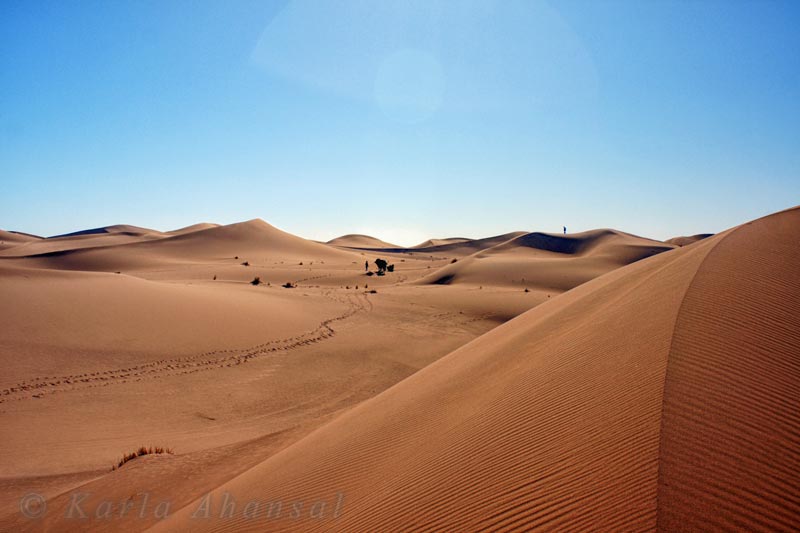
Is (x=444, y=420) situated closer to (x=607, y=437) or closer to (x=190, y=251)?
(x=607, y=437)

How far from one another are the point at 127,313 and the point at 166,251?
1893 inches

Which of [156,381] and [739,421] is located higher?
[739,421]

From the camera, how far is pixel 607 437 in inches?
114

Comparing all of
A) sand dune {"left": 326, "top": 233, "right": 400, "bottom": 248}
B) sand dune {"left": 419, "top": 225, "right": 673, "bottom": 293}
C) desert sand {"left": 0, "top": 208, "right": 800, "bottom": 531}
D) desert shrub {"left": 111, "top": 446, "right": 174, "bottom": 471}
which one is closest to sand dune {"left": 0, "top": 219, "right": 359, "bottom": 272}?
sand dune {"left": 419, "top": 225, "right": 673, "bottom": 293}

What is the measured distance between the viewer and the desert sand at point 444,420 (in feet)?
8.16

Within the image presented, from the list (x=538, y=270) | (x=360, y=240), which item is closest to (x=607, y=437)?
(x=538, y=270)

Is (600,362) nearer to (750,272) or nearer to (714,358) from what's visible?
(714,358)

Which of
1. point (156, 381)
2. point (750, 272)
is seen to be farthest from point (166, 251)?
point (750, 272)

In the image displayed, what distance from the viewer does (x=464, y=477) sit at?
3.23 m

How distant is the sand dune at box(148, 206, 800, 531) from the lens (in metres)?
2.29

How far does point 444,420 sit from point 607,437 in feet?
7.03

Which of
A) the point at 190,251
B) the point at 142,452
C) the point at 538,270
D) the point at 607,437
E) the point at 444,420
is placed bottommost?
the point at 142,452

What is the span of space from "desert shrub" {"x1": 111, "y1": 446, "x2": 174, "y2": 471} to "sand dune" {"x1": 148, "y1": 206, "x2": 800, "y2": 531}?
6.77 ft

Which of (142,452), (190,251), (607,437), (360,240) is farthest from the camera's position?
(360,240)
